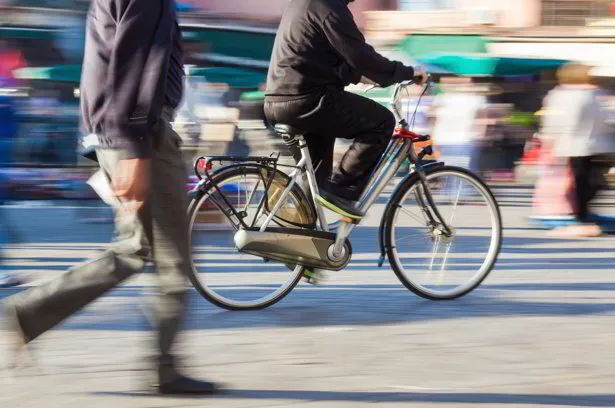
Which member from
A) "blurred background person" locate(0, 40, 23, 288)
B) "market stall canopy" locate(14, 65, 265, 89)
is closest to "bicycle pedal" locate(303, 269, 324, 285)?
"blurred background person" locate(0, 40, 23, 288)

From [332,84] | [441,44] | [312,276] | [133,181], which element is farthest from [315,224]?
[441,44]

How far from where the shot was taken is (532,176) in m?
17.7

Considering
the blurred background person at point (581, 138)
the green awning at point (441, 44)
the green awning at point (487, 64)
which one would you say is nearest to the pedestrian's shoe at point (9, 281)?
the blurred background person at point (581, 138)

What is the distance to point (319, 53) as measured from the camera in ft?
20.2

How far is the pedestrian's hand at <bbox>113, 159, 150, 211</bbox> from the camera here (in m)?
4.35

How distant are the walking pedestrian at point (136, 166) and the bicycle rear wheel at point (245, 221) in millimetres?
1549

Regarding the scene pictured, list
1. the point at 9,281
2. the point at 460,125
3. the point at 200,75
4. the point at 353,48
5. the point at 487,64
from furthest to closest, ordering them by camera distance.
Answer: the point at 487,64 < the point at 460,125 < the point at 200,75 < the point at 9,281 < the point at 353,48

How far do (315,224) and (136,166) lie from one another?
2178mm

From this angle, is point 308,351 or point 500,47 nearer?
point 308,351

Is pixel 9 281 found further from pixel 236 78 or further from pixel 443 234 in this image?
pixel 236 78

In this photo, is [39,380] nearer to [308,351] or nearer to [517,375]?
[308,351]

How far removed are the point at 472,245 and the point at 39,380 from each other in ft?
9.43

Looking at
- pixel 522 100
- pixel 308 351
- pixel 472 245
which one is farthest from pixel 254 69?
pixel 308 351

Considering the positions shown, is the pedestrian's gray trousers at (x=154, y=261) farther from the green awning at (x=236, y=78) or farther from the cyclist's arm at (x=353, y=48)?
the green awning at (x=236, y=78)
